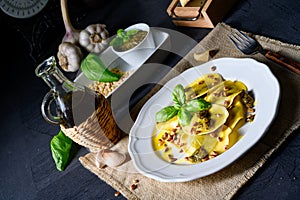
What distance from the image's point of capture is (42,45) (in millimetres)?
1839

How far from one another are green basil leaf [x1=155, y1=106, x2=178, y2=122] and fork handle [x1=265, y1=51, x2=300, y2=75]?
27 cm

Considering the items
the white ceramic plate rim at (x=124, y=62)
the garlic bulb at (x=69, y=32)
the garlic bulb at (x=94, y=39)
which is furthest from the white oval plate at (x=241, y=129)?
the garlic bulb at (x=69, y=32)

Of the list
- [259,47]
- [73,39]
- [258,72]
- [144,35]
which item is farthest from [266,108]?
[73,39]

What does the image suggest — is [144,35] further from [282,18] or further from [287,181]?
[287,181]

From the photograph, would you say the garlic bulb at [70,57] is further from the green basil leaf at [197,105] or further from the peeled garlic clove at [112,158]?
the green basil leaf at [197,105]

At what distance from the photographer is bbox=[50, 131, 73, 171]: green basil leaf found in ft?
3.96

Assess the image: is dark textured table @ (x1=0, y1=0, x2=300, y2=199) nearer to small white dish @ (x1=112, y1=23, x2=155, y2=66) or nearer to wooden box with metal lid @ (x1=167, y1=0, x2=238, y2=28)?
wooden box with metal lid @ (x1=167, y1=0, x2=238, y2=28)

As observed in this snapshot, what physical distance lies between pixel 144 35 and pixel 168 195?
583 millimetres

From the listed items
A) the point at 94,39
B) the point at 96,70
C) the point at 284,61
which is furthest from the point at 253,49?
the point at 94,39

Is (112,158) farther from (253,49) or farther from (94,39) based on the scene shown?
(94,39)

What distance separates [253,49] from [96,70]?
0.48 metres

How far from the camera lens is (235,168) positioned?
924 mm

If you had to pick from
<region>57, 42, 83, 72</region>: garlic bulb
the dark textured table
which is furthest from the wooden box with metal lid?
<region>57, 42, 83, 72</region>: garlic bulb

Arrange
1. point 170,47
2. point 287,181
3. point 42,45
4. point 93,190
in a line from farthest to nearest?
1. point 42,45
2. point 170,47
3. point 93,190
4. point 287,181
